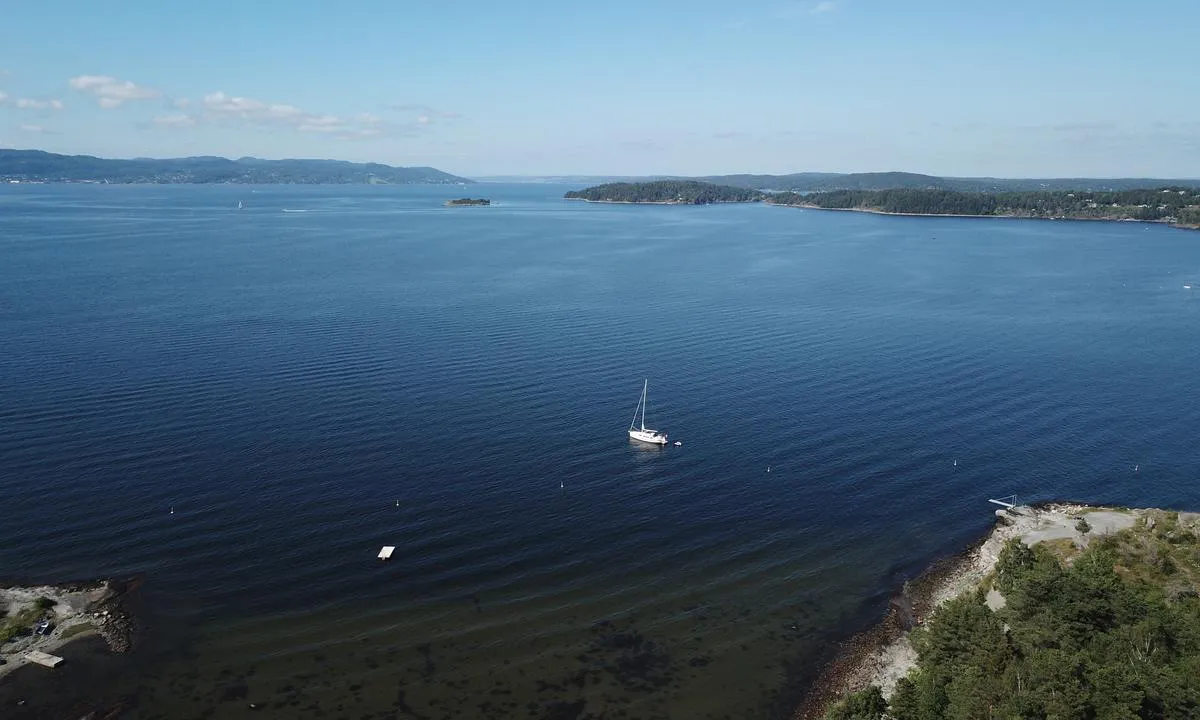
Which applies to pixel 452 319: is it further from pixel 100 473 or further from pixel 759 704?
pixel 759 704

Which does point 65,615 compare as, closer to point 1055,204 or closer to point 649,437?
point 649,437

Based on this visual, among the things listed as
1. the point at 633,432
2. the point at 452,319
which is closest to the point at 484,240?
the point at 452,319

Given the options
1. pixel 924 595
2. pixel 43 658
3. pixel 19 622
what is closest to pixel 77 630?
pixel 43 658

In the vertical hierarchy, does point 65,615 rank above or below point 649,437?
below

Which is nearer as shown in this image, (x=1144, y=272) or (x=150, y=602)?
(x=150, y=602)

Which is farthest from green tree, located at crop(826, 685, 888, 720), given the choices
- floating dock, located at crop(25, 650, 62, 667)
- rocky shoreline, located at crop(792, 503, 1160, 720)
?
floating dock, located at crop(25, 650, 62, 667)

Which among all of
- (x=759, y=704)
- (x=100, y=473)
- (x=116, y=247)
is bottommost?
(x=759, y=704)

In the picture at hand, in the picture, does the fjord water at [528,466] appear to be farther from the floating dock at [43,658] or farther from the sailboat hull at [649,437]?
the floating dock at [43,658]
